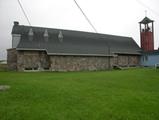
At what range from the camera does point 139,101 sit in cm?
791

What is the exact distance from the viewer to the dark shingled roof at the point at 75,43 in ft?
97.6

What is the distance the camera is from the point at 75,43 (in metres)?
34.1

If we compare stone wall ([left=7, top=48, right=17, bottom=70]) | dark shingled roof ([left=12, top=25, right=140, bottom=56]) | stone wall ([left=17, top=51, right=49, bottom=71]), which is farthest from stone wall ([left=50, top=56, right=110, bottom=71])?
stone wall ([left=7, top=48, right=17, bottom=70])

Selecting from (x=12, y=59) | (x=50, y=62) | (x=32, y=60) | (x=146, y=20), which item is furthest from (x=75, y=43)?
(x=146, y=20)

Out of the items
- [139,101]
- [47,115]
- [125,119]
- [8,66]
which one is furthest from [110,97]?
[8,66]

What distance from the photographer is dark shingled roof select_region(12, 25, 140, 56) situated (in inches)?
1171

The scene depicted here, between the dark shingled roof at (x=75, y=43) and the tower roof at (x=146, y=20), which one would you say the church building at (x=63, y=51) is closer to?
the dark shingled roof at (x=75, y=43)

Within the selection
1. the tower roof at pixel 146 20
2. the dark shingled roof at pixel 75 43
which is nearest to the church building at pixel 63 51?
the dark shingled roof at pixel 75 43

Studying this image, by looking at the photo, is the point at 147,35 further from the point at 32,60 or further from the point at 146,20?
the point at 32,60

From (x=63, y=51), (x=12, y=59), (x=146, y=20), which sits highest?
(x=146, y=20)

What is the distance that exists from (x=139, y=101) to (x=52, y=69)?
2244cm

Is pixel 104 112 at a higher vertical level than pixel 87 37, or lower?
lower

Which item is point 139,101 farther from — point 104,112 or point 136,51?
point 136,51

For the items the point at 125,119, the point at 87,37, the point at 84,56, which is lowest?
the point at 125,119
